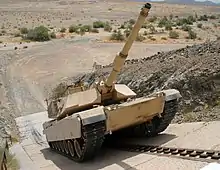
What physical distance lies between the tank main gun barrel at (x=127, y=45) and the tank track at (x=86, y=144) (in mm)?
1400

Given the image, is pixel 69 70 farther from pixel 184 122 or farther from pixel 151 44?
pixel 184 122

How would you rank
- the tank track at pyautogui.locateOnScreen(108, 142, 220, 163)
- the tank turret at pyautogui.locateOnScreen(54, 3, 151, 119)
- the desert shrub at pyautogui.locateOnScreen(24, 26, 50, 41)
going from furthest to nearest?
the desert shrub at pyautogui.locateOnScreen(24, 26, 50, 41) → the tank turret at pyautogui.locateOnScreen(54, 3, 151, 119) → the tank track at pyautogui.locateOnScreen(108, 142, 220, 163)

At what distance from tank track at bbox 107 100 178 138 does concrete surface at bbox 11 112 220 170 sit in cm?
21

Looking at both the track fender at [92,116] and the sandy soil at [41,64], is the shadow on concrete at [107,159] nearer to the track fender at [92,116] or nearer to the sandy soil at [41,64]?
the track fender at [92,116]

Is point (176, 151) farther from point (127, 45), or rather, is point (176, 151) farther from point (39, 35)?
point (39, 35)

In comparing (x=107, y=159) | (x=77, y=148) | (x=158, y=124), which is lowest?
(x=107, y=159)

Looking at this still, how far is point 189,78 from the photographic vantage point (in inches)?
572

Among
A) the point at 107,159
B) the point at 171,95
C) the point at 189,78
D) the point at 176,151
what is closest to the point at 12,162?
the point at 107,159

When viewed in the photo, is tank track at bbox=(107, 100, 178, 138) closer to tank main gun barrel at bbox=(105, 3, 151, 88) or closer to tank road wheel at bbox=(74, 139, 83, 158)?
tank main gun barrel at bbox=(105, 3, 151, 88)

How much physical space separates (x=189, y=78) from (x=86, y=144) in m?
5.38

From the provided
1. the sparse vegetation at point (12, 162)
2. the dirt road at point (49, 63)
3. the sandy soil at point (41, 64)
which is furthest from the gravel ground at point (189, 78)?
the dirt road at point (49, 63)

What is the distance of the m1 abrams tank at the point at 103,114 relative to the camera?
10234 millimetres

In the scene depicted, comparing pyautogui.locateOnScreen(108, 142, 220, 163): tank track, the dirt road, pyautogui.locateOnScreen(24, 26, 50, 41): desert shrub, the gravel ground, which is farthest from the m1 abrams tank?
pyautogui.locateOnScreen(24, 26, 50, 41): desert shrub

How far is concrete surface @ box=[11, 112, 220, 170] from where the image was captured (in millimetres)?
9440
